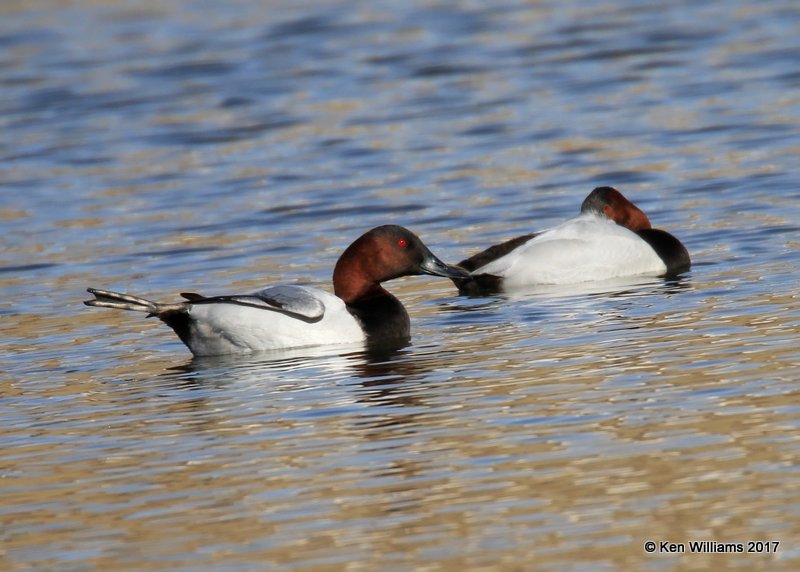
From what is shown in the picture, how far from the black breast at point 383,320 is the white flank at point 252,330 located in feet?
0.45

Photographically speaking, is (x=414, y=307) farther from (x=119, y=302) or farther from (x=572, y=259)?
(x=119, y=302)

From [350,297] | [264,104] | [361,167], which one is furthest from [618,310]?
[264,104]

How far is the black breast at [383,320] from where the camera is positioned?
29.7 ft

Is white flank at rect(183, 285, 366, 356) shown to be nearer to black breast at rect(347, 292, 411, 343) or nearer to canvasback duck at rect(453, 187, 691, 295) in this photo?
black breast at rect(347, 292, 411, 343)

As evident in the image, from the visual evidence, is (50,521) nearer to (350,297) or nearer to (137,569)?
(137,569)

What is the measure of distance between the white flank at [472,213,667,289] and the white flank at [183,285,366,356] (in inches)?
72.5

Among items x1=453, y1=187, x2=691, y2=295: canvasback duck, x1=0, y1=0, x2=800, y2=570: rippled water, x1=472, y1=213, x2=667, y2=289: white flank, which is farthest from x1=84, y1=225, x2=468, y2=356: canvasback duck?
x1=472, y1=213, x2=667, y2=289: white flank

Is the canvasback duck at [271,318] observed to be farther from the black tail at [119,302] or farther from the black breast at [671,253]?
the black breast at [671,253]

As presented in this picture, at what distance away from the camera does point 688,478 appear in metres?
5.67

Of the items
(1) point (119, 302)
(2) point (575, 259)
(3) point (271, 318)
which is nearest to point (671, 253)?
(2) point (575, 259)

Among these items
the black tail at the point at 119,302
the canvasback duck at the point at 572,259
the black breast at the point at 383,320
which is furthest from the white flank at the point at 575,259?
the black tail at the point at 119,302

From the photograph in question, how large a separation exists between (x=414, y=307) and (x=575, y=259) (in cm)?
119

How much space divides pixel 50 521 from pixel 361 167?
36.0 ft

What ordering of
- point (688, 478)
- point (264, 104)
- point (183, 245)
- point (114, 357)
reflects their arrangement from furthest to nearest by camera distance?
point (264, 104) → point (183, 245) → point (114, 357) → point (688, 478)
